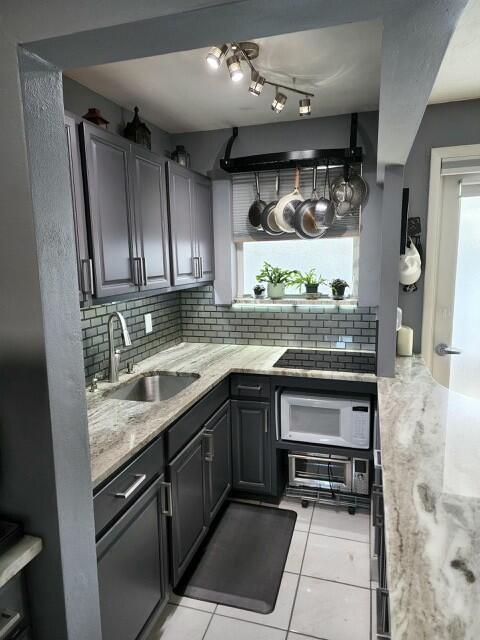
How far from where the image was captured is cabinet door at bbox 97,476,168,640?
4.66 feet

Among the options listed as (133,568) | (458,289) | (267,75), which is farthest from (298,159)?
(133,568)

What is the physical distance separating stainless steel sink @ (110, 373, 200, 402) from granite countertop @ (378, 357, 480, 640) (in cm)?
124

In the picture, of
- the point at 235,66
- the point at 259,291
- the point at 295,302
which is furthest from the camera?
the point at 259,291

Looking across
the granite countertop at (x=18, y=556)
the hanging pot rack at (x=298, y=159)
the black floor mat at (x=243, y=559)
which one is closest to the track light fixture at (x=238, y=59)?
the hanging pot rack at (x=298, y=159)

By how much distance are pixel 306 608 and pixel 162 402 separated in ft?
3.96

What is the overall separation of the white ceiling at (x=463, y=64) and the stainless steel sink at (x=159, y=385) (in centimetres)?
216

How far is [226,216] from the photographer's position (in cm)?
315

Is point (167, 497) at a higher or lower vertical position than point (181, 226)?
lower

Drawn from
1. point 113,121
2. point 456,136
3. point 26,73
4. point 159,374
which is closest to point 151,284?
point 159,374

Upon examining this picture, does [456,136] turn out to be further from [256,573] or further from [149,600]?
[149,600]

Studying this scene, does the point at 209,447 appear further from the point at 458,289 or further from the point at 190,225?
the point at 458,289

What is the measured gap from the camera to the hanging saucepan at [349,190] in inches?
109

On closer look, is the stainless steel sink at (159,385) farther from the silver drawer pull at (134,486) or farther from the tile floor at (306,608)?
the tile floor at (306,608)

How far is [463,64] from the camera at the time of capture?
6.77 ft
